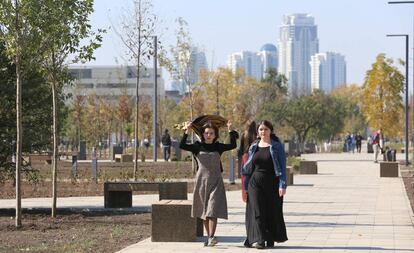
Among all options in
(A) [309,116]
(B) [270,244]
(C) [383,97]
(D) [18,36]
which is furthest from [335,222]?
(A) [309,116]

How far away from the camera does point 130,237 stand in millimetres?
15094

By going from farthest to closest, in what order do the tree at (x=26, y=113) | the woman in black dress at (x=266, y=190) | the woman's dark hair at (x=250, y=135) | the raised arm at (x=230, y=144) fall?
the tree at (x=26, y=113) < the woman's dark hair at (x=250, y=135) < the raised arm at (x=230, y=144) < the woman in black dress at (x=266, y=190)

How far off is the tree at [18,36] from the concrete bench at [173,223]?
116 inches

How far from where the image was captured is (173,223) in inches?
563

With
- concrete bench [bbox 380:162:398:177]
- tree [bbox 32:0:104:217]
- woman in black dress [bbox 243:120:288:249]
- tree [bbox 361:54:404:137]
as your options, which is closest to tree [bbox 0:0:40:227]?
tree [bbox 32:0:104:217]

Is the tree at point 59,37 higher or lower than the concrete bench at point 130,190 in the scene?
higher

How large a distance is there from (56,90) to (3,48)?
59.8 inches

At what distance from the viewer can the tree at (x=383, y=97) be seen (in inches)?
2301

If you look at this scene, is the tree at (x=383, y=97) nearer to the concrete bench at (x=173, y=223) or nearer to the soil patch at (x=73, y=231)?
the soil patch at (x=73, y=231)

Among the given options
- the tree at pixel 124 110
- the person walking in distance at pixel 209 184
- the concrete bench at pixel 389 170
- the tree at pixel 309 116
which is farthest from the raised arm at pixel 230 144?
the tree at pixel 309 116

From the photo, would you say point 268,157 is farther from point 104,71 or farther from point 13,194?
point 104,71

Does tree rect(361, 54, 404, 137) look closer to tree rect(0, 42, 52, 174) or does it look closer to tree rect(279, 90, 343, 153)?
tree rect(279, 90, 343, 153)

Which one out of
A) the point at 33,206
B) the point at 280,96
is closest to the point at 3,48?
the point at 33,206

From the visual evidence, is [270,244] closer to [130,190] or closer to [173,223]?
[173,223]
